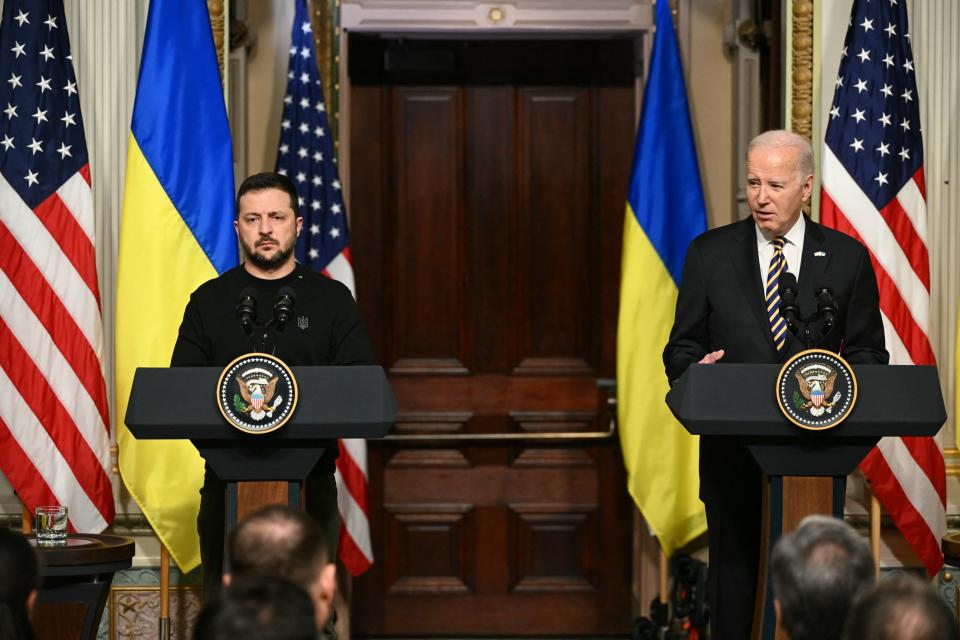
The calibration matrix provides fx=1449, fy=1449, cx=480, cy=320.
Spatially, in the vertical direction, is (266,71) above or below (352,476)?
above

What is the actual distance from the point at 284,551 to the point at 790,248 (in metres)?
2.21

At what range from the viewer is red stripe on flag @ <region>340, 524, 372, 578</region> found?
608 cm

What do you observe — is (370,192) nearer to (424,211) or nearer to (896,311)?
(424,211)

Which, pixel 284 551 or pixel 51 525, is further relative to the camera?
pixel 51 525

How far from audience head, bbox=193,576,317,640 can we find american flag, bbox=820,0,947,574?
3.79 meters

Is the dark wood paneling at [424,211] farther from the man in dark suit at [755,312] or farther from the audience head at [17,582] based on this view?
the audience head at [17,582]

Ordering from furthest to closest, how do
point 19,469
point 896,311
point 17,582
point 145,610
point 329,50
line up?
point 329,50 → point 145,610 → point 896,311 → point 19,469 → point 17,582

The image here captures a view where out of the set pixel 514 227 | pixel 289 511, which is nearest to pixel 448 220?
pixel 514 227

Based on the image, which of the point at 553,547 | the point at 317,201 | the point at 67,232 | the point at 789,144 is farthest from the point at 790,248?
the point at 553,547

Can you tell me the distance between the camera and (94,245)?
217 inches

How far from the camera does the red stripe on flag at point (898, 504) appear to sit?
552 cm

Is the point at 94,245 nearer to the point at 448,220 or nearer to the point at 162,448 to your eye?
the point at 162,448

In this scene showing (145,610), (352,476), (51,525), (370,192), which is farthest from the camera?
(370,192)

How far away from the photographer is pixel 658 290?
6.17 meters
